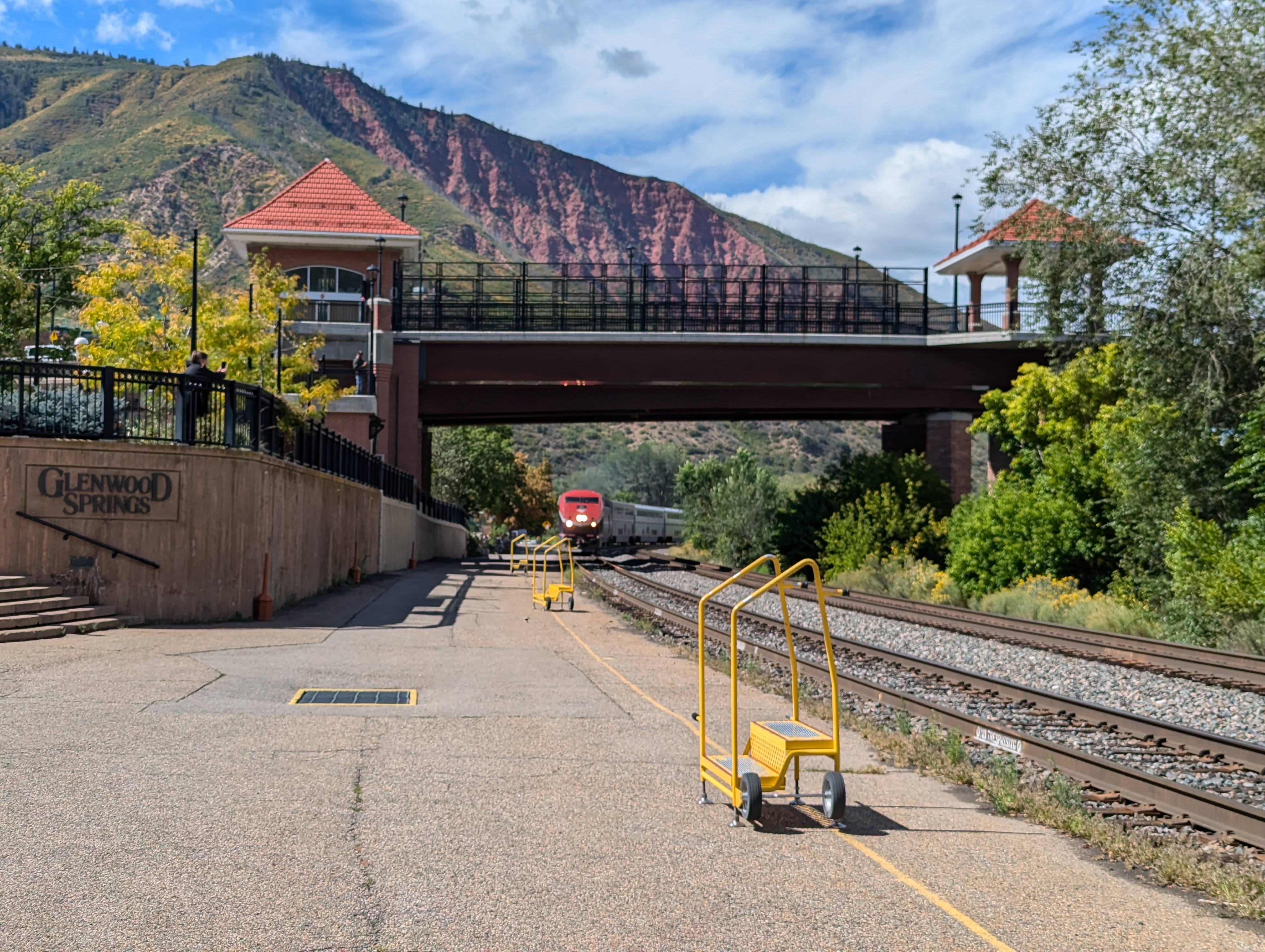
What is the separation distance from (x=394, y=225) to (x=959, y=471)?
24.4 meters

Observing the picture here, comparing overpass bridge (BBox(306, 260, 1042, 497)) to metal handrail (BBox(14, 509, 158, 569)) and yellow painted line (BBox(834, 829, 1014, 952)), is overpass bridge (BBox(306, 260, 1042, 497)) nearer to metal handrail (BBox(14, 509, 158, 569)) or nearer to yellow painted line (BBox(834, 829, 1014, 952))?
metal handrail (BBox(14, 509, 158, 569))

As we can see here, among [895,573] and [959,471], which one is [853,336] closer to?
[959,471]

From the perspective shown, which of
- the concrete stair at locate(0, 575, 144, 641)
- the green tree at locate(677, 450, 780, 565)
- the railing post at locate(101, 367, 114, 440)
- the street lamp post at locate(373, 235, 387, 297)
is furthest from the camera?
the green tree at locate(677, 450, 780, 565)

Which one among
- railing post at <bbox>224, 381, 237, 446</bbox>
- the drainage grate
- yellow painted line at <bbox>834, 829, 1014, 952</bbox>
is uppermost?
railing post at <bbox>224, 381, 237, 446</bbox>

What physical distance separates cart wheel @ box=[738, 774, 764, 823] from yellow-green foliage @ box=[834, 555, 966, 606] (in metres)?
24.1

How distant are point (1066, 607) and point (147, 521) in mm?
18265

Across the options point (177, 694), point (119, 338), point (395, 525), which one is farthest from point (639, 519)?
point (177, 694)

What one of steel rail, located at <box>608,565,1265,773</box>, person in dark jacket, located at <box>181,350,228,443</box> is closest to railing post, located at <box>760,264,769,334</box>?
steel rail, located at <box>608,565,1265,773</box>

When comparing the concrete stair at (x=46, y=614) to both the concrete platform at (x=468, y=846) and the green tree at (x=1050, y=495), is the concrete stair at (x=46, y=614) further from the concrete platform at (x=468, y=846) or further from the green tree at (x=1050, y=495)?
the green tree at (x=1050, y=495)

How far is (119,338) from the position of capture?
34531 millimetres

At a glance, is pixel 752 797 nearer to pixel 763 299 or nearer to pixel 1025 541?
pixel 1025 541

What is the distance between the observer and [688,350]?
144 feet

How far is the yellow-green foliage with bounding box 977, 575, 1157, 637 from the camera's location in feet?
75.2

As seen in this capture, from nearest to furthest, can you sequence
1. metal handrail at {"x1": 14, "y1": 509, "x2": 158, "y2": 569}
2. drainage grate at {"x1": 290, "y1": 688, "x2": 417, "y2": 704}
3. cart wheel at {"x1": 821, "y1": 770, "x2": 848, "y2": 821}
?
cart wheel at {"x1": 821, "y1": 770, "x2": 848, "y2": 821} → drainage grate at {"x1": 290, "y1": 688, "x2": 417, "y2": 704} → metal handrail at {"x1": 14, "y1": 509, "x2": 158, "y2": 569}
